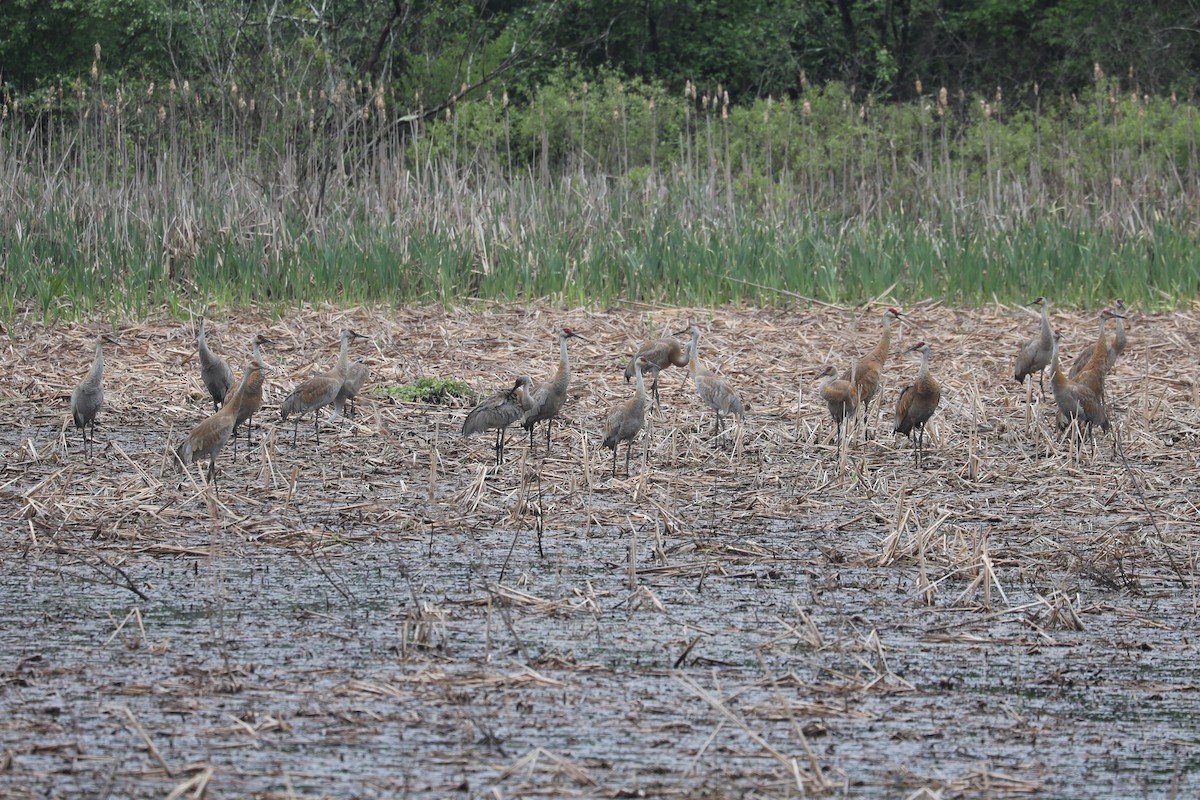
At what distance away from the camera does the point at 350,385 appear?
30.8 ft

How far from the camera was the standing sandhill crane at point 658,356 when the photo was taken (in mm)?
10109

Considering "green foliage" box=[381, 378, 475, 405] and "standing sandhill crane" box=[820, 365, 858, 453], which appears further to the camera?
"green foliage" box=[381, 378, 475, 405]

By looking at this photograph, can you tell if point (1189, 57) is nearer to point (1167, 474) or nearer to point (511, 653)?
point (1167, 474)

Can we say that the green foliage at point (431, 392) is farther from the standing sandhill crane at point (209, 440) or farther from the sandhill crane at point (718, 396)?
the standing sandhill crane at point (209, 440)

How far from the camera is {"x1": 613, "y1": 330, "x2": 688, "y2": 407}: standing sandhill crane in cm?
1011

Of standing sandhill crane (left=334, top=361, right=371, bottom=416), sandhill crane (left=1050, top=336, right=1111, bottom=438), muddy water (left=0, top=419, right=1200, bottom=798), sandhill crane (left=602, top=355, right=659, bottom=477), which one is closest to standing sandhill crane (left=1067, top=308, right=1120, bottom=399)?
sandhill crane (left=1050, top=336, right=1111, bottom=438)

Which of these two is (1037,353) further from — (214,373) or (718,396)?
(214,373)

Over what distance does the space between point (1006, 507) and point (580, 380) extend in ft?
13.4

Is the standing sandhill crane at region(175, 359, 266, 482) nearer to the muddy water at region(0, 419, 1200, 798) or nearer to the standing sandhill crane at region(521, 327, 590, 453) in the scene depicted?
the muddy water at region(0, 419, 1200, 798)

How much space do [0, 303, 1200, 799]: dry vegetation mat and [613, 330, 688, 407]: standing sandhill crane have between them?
25 cm

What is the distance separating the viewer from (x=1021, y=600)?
5617 mm

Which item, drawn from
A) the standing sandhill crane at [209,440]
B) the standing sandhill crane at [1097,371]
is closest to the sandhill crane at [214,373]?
the standing sandhill crane at [209,440]

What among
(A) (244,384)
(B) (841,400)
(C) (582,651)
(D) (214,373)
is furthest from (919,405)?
(D) (214,373)

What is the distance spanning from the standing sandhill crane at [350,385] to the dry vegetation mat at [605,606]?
132 millimetres
